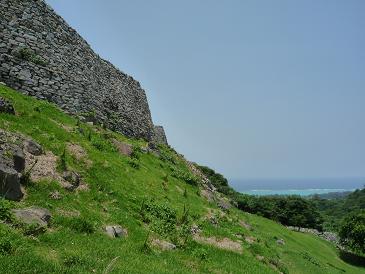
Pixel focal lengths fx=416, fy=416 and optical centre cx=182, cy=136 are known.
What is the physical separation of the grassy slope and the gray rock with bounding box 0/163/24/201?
16.7 inches

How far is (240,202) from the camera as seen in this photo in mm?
86688

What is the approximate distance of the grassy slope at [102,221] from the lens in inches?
518

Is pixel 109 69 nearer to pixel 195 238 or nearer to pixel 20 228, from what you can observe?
pixel 195 238

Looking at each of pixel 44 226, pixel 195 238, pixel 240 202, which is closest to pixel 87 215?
pixel 44 226

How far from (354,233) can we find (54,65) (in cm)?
6137

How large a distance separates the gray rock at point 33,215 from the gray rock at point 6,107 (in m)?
7.92

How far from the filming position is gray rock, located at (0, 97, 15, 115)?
21.3 m

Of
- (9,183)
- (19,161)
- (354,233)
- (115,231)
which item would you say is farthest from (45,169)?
(354,233)

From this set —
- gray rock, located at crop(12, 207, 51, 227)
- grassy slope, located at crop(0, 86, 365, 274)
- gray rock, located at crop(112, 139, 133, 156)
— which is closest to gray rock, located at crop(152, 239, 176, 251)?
grassy slope, located at crop(0, 86, 365, 274)

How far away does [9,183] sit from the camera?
1552 centimetres

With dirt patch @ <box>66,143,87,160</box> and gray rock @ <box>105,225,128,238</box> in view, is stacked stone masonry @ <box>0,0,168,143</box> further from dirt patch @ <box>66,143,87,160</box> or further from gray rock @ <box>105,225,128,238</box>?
gray rock @ <box>105,225,128,238</box>

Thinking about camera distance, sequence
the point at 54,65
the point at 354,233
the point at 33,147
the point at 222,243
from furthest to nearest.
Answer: the point at 354,233 → the point at 54,65 → the point at 222,243 → the point at 33,147

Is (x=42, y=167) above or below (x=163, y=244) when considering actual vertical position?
above

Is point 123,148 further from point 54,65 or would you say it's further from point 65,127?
point 54,65
